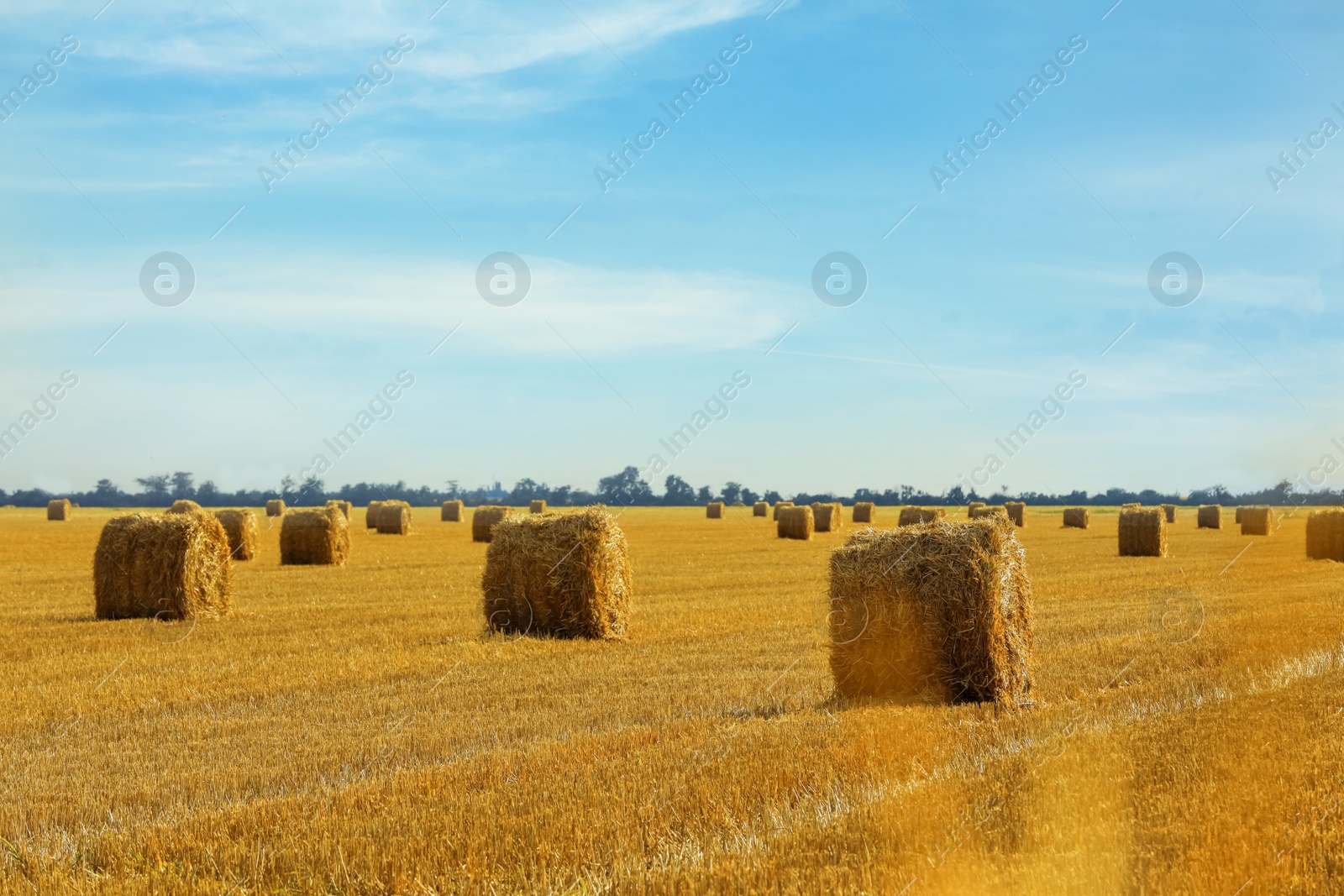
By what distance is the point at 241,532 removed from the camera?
32625 millimetres

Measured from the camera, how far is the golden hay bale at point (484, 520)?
4250cm

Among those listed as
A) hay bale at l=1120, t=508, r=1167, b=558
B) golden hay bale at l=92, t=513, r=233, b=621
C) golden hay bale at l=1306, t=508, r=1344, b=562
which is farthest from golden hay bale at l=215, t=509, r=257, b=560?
golden hay bale at l=1306, t=508, r=1344, b=562

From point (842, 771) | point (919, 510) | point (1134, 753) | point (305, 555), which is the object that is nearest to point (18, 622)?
point (305, 555)

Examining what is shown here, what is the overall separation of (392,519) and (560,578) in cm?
3500

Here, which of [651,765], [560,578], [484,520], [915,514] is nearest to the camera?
[651,765]

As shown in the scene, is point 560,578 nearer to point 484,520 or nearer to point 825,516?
point 484,520

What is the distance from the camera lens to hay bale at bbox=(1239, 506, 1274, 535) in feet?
159

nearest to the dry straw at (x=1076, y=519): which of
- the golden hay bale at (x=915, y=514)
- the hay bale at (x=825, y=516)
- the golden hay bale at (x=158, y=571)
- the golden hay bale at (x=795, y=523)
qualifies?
the hay bale at (x=825, y=516)

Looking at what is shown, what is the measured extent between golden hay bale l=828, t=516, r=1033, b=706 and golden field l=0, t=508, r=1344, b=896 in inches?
21.6

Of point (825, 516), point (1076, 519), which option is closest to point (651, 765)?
point (825, 516)

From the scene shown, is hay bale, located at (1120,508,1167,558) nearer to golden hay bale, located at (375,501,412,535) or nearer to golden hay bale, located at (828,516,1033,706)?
golden hay bale, located at (828,516,1033,706)

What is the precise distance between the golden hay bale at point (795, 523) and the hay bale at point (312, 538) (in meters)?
20.9

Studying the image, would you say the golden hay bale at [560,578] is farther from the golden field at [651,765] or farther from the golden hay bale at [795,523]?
the golden hay bale at [795,523]

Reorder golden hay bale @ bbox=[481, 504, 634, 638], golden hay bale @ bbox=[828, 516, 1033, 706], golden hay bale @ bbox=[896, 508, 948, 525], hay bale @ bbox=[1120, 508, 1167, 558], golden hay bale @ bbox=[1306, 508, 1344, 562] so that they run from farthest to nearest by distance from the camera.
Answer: golden hay bale @ bbox=[896, 508, 948, 525] → hay bale @ bbox=[1120, 508, 1167, 558] → golden hay bale @ bbox=[1306, 508, 1344, 562] → golden hay bale @ bbox=[481, 504, 634, 638] → golden hay bale @ bbox=[828, 516, 1033, 706]
